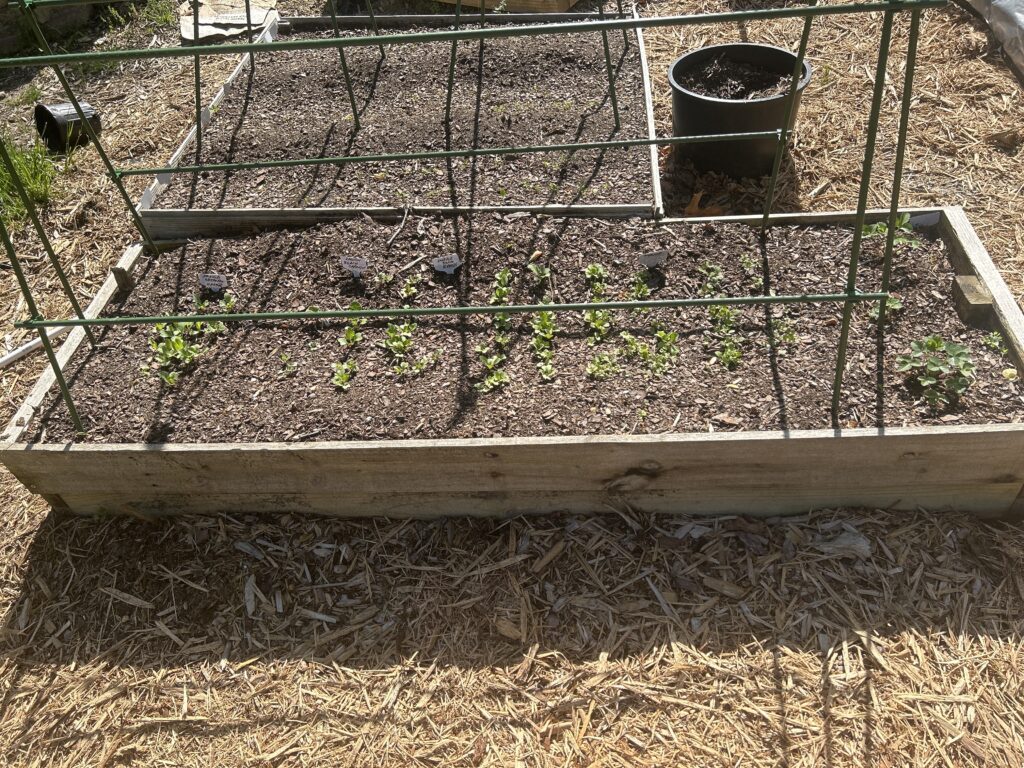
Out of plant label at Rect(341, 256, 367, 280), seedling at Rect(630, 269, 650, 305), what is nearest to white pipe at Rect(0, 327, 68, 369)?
plant label at Rect(341, 256, 367, 280)

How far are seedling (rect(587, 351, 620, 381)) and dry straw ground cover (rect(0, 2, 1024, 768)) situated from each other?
41 centimetres

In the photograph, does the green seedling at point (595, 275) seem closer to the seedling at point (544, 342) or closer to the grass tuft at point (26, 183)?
the seedling at point (544, 342)

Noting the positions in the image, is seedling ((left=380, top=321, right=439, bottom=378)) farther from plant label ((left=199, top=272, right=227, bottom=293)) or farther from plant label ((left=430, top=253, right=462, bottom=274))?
plant label ((left=199, top=272, right=227, bottom=293))

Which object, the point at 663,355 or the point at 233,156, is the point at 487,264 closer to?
the point at 663,355

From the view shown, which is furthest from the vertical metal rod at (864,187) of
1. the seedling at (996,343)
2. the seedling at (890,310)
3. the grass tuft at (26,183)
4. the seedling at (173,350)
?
the grass tuft at (26,183)

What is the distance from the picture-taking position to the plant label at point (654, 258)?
2715 mm

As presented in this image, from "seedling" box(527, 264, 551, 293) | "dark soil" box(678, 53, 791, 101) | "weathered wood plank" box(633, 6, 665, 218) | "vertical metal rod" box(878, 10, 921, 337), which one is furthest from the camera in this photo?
"dark soil" box(678, 53, 791, 101)

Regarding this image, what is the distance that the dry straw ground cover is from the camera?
77.1 inches

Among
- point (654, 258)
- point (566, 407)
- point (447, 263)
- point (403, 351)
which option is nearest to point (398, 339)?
point (403, 351)

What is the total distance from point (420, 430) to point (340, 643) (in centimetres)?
63

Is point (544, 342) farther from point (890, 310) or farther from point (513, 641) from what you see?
point (890, 310)

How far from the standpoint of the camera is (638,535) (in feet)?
7.63

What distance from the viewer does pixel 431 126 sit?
3637mm

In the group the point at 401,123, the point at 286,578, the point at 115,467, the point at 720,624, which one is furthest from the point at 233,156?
the point at 720,624
